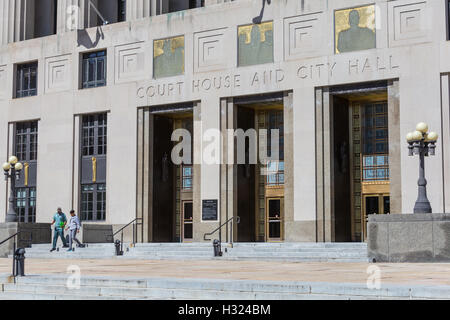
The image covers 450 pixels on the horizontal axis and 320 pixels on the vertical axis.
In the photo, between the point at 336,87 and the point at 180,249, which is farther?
the point at 336,87

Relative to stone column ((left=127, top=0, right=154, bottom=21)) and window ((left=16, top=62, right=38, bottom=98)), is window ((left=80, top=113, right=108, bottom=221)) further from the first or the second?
stone column ((left=127, top=0, right=154, bottom=21))

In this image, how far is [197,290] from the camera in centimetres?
1334

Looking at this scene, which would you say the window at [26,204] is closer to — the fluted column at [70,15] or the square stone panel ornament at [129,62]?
the square stone panel ornament at [129,62]

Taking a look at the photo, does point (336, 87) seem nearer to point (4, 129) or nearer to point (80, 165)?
point (80, 165)

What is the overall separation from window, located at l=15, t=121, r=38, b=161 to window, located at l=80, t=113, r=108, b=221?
11.5 ft

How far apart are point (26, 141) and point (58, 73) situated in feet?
14.4

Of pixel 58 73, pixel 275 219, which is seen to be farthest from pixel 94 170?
pixel 275 219

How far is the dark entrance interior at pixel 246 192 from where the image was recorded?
114 ft

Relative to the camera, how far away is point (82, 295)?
14.3m

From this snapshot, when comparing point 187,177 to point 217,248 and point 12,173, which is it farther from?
point 217,248

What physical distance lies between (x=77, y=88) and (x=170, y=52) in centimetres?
615

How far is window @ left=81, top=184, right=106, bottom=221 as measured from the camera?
38.3 meters

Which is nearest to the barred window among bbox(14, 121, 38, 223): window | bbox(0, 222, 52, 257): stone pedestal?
bbox(14, 121, 38, 223): window
